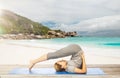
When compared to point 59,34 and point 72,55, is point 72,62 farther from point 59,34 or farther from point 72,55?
point 59,34

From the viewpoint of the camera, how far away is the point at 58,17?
20.4 feet

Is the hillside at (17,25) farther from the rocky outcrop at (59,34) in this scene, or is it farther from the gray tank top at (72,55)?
the gray tank top at (72,55)

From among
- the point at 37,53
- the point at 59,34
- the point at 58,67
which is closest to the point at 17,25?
the point at 37,53

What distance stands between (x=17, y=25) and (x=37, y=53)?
30.1 inches

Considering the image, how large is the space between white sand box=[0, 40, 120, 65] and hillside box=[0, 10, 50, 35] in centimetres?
29

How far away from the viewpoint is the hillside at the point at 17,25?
20.5 feet

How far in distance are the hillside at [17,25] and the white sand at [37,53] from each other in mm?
291

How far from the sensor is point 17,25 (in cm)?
641

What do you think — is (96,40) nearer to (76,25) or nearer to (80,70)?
(76,25)

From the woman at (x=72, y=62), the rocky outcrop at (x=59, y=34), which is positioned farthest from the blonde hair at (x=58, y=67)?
the rocky outcrop at (x=59, y=34)

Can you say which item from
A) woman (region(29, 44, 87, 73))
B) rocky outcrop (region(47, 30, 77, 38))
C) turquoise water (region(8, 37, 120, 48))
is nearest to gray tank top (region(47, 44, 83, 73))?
woman (region(29, 44, 87, 73))

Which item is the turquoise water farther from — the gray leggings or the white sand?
the gray leggings

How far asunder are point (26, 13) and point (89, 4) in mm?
1264

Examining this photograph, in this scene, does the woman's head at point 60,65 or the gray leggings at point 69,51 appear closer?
the woman's head at point 60,65
